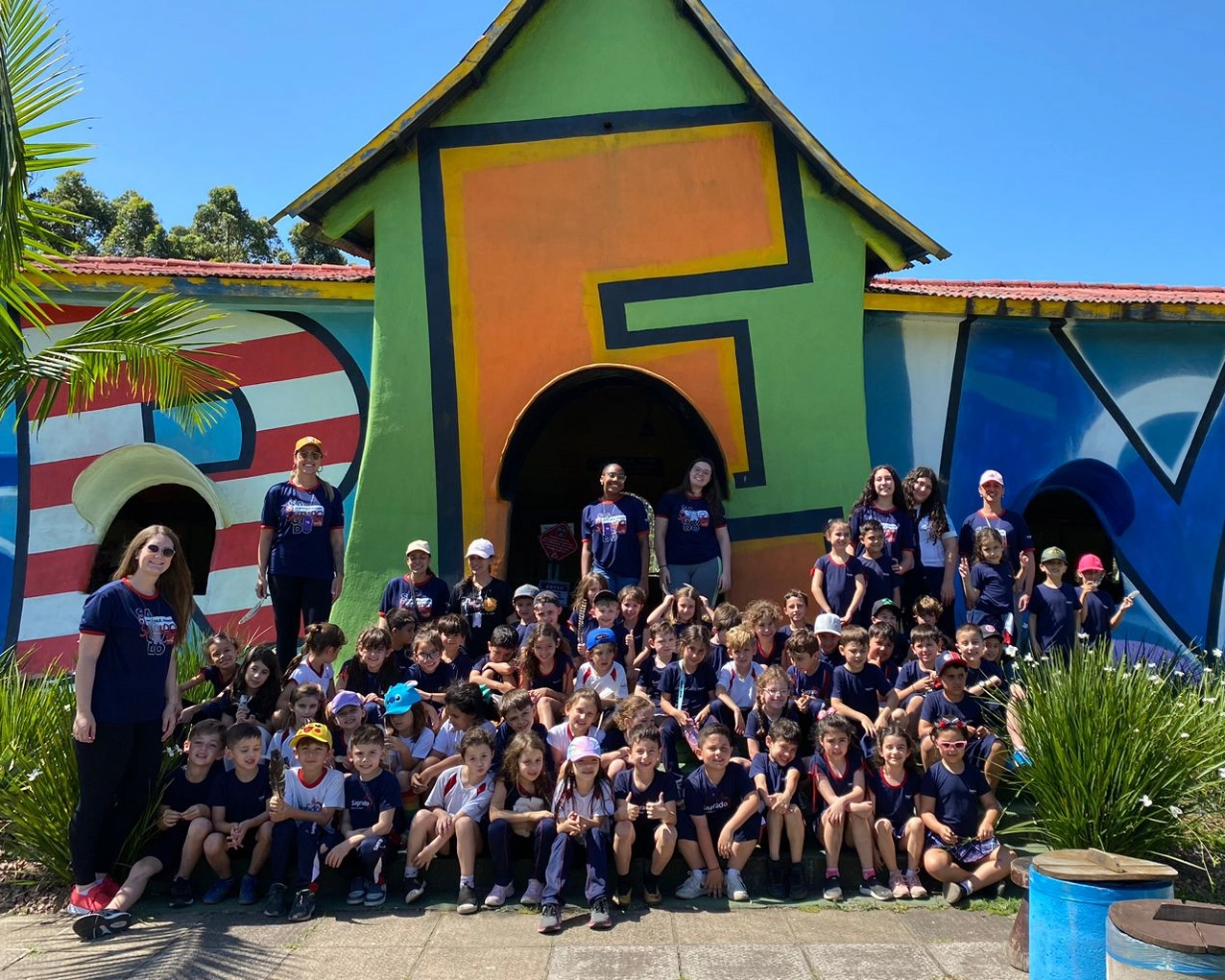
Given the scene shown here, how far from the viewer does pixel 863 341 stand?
8.76 m

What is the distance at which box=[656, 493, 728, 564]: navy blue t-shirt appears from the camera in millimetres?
7504

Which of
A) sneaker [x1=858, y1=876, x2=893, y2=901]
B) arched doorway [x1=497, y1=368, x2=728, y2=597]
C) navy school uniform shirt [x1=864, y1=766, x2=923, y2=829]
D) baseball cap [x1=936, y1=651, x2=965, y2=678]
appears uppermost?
arched doorway [x1=497, y1=368, x2=728, y2=597]

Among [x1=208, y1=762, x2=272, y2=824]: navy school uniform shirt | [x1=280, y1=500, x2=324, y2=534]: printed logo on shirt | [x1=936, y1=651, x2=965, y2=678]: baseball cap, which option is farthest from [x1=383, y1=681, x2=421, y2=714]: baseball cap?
[x1=936, y1=651, x2=965, y2=678]: baseball cap

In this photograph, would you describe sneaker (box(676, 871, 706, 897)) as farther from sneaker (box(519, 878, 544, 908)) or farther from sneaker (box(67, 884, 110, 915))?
sneaker (box(67, 884, 110, 915))

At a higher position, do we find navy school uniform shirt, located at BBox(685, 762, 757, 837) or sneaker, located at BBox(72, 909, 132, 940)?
navy school uniform shirt, located at BBox(685, 762, 757, 837)

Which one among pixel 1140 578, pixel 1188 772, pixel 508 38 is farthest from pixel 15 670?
pixel 1140 578

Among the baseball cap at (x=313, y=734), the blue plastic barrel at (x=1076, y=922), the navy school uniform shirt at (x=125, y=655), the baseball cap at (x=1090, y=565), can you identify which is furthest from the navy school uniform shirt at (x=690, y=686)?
the baseball cap at (x=1090, y=565)

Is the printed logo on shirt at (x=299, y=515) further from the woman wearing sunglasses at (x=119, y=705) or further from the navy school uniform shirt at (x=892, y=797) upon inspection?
the navy school uniform shirt at (x=892, y=797)

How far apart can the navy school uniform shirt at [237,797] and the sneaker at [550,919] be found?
1724mm

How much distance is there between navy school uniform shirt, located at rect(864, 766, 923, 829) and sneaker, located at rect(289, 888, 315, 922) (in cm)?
298

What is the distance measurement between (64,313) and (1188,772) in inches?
377

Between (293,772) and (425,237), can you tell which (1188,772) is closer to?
(293,772)

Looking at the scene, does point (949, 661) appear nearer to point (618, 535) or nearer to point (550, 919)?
point (618, 535)

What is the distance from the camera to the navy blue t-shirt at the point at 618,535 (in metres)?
7.38
